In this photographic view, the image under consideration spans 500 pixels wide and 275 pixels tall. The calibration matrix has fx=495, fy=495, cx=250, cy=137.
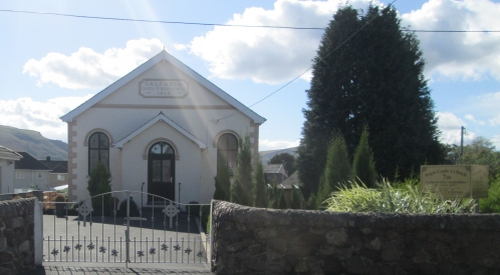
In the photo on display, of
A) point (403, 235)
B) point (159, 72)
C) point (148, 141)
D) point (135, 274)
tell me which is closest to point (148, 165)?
point (148, 141)

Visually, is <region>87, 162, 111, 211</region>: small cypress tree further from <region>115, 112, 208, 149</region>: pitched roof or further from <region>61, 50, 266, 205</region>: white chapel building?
<region>115, 112, 208, 149</region>: pitched roof

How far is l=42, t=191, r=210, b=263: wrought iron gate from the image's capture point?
365 inches

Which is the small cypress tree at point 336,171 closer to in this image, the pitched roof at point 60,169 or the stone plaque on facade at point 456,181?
the stone plaque on facade at point 456,181

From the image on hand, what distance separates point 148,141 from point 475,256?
50.1 ft

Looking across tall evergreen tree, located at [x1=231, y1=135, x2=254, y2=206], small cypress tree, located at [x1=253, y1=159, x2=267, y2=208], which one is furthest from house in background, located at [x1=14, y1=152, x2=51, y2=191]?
small cypress tree, located at [x1=253, y1=159, x2=267, y2=208]

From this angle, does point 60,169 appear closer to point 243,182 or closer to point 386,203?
point 243,182

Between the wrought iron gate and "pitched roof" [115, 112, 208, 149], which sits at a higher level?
"pitched roof" [115, 112, 208, 149]

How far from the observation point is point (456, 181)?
34.1 ft

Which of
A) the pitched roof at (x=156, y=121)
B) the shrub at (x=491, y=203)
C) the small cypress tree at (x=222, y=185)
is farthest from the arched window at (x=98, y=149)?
the shrub at (x=491, y=203)

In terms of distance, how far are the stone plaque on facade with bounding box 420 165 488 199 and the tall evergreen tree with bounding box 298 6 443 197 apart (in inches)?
490

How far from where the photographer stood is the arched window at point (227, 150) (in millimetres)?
21484

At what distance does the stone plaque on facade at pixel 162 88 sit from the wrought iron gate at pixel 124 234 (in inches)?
180

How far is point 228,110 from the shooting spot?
2164 cm

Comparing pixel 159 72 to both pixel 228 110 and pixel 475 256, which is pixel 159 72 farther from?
pixel 475 256
